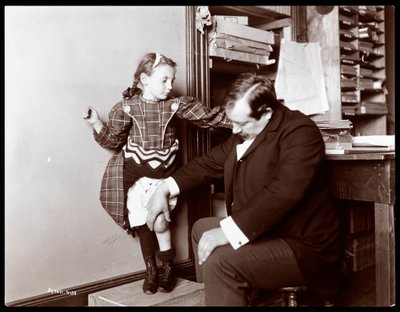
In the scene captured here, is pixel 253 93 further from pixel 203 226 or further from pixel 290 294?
pixel 290 294

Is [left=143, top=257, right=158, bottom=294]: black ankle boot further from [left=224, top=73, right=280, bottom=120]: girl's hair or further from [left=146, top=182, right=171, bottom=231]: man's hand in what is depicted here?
[left=224, top=73, right=280, bottom=120]: girl's hair

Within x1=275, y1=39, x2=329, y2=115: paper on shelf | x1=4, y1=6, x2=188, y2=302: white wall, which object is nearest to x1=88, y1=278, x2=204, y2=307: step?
x1=4, y1=6, x2=188, y2=302: white wall

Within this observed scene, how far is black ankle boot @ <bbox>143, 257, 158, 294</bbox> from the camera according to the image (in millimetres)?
2505

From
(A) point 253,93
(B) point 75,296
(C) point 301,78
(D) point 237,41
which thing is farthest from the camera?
(C) point 301,78

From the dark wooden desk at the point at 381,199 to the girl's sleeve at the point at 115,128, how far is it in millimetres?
1140

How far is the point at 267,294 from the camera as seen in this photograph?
2.12 m

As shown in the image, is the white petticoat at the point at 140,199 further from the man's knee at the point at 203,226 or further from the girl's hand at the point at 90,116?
the girl's hand at the point at 90,116

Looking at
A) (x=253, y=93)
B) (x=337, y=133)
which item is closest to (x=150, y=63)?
(x=253, y=93)

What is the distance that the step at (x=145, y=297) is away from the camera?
239 cm

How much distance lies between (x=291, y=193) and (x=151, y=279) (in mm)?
1049

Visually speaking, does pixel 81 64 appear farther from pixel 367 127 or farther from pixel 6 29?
pixel 367 127

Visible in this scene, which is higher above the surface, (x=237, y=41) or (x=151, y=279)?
(x=237, y=41)

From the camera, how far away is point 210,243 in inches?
73.9
